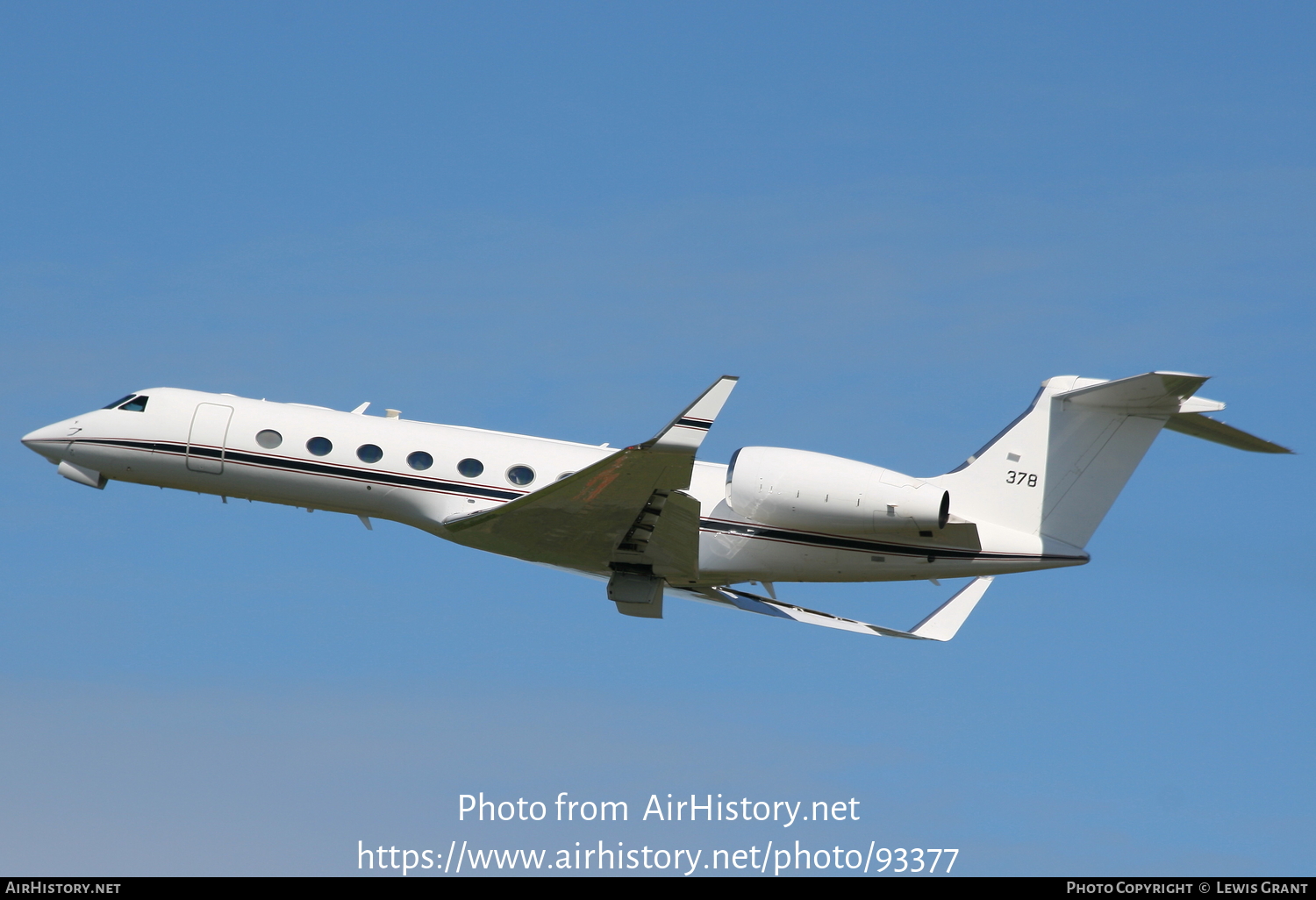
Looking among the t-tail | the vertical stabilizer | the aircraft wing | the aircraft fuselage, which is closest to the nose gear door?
the aircraft fuselage

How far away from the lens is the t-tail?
21.6m

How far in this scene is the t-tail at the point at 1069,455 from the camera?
21.6 metres

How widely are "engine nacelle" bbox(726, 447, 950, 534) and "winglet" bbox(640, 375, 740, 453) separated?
11.1 feet

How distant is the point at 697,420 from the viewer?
17.5 m

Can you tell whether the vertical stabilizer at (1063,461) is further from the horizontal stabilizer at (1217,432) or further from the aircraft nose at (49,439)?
the aircraft nose at (49,439)

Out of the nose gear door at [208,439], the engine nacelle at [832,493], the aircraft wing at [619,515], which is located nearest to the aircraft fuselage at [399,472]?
the nose gear door at [208,439]

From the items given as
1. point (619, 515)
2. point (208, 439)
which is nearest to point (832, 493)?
point (619, 515)

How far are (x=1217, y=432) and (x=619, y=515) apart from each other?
917 cm

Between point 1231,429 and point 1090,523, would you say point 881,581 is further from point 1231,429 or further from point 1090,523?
point 1231,429

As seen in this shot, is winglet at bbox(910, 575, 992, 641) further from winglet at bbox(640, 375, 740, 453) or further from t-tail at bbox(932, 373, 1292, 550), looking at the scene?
winglet at bbox(640, 375, 740, 453)

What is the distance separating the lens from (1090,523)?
22031 millimetres

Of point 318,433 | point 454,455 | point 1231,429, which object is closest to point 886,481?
point 1231,429

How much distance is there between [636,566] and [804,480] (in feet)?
10.3

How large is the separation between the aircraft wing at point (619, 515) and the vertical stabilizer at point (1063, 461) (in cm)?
492
